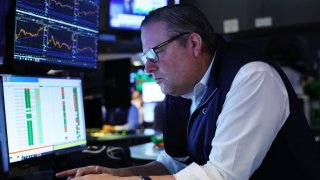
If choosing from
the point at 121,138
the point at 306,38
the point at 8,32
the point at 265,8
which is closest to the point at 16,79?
the point at 8,32

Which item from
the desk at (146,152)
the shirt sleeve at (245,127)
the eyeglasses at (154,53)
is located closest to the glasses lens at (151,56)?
the eyeglasses at (154,53)

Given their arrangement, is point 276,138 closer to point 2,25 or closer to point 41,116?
point 41,116

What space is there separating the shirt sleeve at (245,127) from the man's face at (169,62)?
8.3 inches

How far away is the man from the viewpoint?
1.14 meters

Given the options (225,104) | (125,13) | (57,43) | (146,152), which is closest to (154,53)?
(225,104)

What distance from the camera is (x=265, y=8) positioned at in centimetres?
434

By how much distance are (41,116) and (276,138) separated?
783 mm

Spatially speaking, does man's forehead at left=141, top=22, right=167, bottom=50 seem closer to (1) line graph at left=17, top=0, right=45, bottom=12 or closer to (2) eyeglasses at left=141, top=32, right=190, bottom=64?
(2) eyeglasses at left=141, top=32, right=190, bottom=64

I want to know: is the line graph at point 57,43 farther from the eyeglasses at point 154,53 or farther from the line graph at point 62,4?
the eyeglasses at point 154,53

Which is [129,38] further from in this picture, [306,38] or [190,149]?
[190,149]

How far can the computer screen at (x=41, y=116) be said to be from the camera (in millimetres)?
1262

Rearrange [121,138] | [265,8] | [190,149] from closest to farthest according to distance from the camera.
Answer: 1. [190,149]
2. [121,138]
3. [265,8]

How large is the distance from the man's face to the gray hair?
20 mm

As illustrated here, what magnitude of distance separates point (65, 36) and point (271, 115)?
0.85 m
